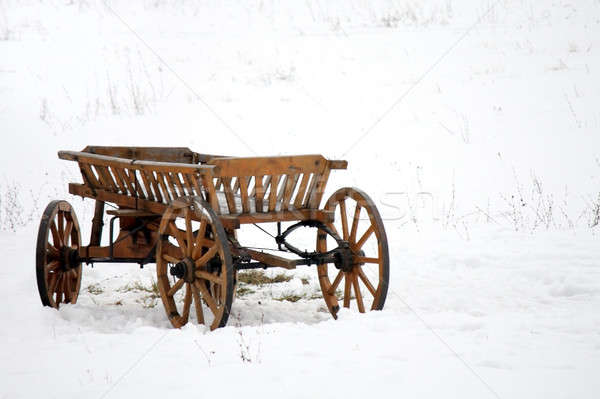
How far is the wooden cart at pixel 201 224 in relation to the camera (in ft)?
17.1

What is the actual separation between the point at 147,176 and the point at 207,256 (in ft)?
3.20

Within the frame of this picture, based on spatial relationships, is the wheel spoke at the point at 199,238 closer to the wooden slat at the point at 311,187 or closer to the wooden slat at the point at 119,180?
the wooden slat at the point at 311,187

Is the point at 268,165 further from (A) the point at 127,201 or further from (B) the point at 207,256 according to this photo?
(A) the point at 127,201

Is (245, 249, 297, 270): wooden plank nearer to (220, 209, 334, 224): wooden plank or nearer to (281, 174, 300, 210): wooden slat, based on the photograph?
(220, 209, 334, 224): wooden plank

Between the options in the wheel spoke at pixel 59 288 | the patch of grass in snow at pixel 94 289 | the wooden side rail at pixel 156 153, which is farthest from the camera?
the patch of grass in snow at pixel 94 289

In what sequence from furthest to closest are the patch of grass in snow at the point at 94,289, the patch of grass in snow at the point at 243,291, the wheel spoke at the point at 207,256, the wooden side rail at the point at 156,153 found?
the patch of grass in snow at the point at 94,289 → the patch of grass in snow at the point at 243,291 → the wooden side rail at the point at 156,153 → the wheel spoke at the point at 207,256

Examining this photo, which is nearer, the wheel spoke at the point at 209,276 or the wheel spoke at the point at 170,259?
the wheel spoke at the point at 209,276

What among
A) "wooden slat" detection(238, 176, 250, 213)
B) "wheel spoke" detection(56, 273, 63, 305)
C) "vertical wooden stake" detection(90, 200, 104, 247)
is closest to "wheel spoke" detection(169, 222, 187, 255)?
"wooden slat" detection(238, 176, 250, 213)

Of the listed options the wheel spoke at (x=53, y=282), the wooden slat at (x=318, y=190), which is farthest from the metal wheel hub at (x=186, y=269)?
the wheel spoke at (x=53, y=282)

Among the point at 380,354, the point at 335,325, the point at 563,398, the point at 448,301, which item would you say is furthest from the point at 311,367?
the point at 448,301

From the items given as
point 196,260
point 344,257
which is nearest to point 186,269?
point 196,260

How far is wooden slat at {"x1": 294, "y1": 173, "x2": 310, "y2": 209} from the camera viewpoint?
5539 millimetres

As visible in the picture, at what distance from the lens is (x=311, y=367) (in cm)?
413

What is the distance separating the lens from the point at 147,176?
575 cm
